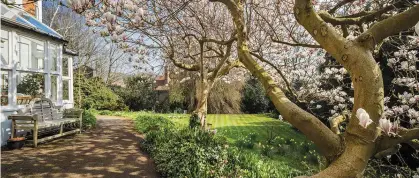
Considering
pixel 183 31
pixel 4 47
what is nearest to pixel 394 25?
pixel 183 31

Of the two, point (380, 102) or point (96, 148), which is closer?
point (380, 102)

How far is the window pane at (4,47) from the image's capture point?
22.9 ft

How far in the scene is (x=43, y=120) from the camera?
7.93 m

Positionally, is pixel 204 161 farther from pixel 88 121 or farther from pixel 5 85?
pixel 88 121

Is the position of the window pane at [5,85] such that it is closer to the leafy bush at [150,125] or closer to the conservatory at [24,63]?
the conservatory at [24,63]

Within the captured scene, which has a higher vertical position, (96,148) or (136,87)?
(136,87)

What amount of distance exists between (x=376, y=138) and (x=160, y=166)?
15.0ft

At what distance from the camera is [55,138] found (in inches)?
315

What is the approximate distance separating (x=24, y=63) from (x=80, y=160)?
12.8ft

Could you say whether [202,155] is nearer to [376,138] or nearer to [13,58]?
[376,138]

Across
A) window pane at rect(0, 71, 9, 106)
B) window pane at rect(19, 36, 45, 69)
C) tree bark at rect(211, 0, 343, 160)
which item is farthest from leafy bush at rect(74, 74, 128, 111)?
tree bark at rect(211, 0, 343, 160)

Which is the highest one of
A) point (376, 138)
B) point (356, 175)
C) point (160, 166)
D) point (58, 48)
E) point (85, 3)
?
point (58, 48)

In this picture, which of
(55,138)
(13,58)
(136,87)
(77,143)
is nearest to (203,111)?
(77,143)

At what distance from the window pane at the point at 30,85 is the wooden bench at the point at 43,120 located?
485mm
